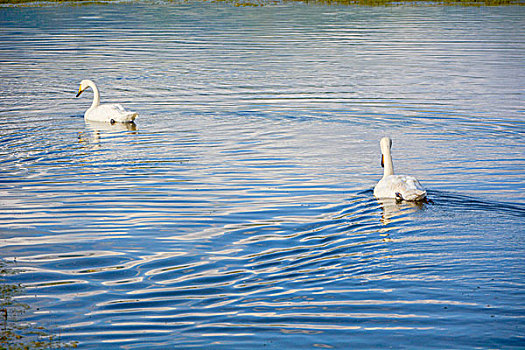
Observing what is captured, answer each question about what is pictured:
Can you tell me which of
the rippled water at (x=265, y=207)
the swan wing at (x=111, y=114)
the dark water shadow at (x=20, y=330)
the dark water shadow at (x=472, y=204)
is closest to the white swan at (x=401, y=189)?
the rippled water at (x=265, y=207)

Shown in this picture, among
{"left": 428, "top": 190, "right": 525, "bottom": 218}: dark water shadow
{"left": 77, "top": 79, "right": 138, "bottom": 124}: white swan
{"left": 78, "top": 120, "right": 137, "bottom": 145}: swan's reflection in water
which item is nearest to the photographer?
{"left": 428, "top": 190, "right": 525, "bottom": 218}: dark water shadow

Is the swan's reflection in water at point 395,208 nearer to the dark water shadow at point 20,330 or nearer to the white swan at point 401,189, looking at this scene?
the white swan at point 401,189

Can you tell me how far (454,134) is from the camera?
19031mm


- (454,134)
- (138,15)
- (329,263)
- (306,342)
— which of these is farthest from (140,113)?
(138,15)

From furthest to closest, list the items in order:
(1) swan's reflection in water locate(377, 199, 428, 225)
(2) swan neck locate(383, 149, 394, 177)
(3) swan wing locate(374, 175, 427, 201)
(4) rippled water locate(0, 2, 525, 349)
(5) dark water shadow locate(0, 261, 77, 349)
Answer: (2) swan neck locate(383, 149, 394, 177) → (3) swan wing locate(374, 175, 427, 201) → (1) swan's reflection in water locate(377, 199, 428, 225) → (4) rippled water locate(0, 2, 525, 349) → (5) dark water shadow locate(0, 261, 77, 349)

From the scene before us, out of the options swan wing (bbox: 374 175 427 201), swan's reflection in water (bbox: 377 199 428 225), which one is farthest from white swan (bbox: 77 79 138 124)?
swan's reflection in water (bbox: 377 199 428 225)

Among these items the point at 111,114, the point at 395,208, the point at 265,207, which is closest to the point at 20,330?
the point at 265,207

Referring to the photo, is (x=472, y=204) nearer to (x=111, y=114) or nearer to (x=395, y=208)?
(x=395, y=208)

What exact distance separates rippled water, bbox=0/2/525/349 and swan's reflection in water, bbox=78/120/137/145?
0.12 meters

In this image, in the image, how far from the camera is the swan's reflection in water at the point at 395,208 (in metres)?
12.5

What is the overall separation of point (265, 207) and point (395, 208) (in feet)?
7.34

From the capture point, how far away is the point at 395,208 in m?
12.9

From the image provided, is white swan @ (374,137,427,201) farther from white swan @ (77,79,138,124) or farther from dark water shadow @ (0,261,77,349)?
white swan @ (77,79,138,124)

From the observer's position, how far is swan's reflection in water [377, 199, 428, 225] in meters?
12.5
